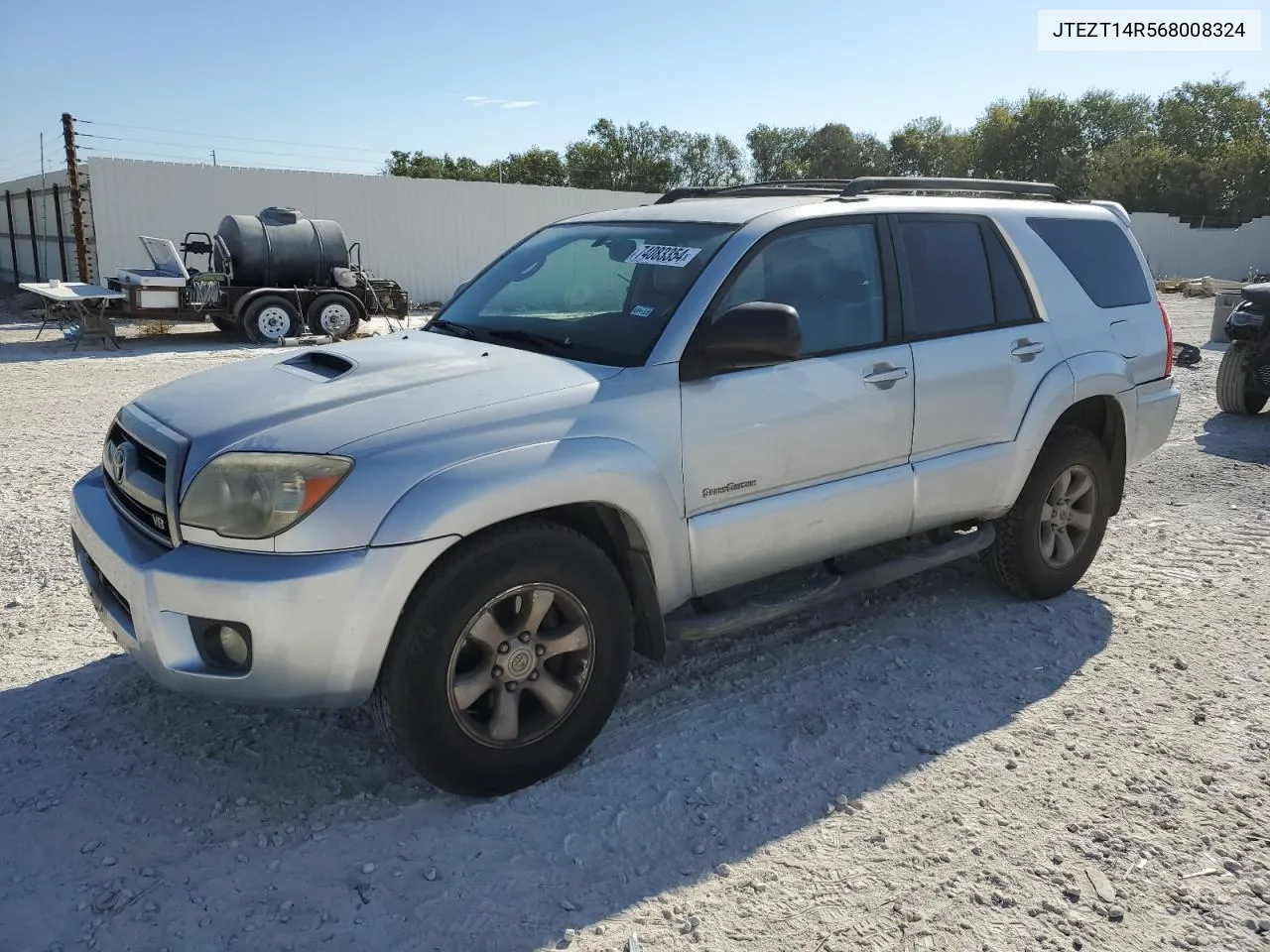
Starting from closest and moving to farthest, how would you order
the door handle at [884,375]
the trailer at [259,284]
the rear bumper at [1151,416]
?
the door handle at [884,375] → the rear bumper at [1151,416] → the trailer at [259,284]

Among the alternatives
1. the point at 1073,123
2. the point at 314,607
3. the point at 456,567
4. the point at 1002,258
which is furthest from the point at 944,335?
the point at 1073,123

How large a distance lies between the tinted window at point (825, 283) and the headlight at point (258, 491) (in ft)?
5.20

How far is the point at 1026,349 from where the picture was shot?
455cm

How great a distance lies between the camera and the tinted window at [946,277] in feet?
13.9

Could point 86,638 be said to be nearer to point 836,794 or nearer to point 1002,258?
point 836,794

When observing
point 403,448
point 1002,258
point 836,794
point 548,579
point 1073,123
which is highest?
point 1073,123

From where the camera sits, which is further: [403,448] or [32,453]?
[32,453]

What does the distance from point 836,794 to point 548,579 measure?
1189 millimetres

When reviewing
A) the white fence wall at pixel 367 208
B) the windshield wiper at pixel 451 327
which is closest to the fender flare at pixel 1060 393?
the windshield wiper at pixel 451 327

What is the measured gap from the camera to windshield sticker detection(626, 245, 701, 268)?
3.78 meters

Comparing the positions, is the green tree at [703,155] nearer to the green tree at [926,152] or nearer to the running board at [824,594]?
the green tree at [926,152]

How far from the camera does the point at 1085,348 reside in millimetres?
4805

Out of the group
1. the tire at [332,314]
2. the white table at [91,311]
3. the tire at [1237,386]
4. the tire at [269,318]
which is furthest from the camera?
the tire at [332,314]

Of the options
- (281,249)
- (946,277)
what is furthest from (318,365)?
(281,249)
